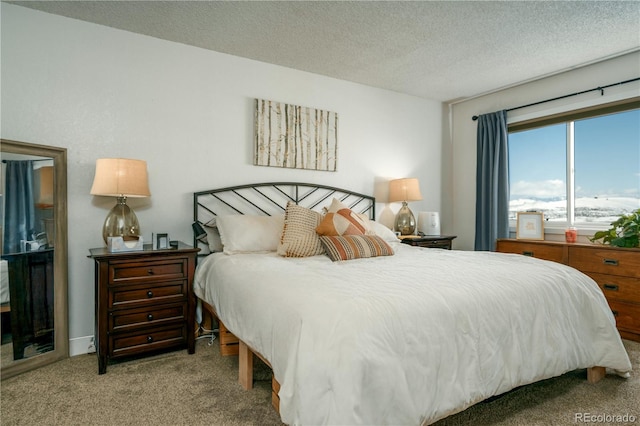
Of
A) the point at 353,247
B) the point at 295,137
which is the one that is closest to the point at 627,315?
the point at 353,247

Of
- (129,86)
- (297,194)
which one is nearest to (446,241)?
(297,194)

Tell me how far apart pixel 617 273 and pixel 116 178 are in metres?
3.95

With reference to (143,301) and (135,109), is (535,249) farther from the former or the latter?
(135,109)

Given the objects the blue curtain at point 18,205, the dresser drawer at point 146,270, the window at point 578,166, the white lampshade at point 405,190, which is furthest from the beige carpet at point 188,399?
the white lampshade at point 405,190

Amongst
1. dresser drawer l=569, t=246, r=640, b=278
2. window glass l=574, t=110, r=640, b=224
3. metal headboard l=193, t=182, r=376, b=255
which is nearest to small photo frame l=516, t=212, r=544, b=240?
window glass l=574, t=110, r=640, b=224

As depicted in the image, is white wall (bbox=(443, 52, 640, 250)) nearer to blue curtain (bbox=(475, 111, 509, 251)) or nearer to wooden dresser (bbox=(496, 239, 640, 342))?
blue curtain (bbox=(475, 111, 509, 251))

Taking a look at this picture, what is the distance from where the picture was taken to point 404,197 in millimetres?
3855

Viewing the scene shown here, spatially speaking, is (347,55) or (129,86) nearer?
(129,86)

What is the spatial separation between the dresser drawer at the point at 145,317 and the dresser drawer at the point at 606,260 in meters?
3.37

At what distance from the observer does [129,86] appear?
279 centimetres

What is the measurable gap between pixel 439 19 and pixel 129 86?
7.99ft

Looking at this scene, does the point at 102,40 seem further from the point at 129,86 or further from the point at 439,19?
the point at 439,19

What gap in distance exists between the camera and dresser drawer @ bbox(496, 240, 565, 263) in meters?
3.31

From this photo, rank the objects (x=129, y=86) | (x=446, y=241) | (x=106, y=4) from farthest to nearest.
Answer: (x=446, y=241), (x=129, y=86), (x=106, y=4)
